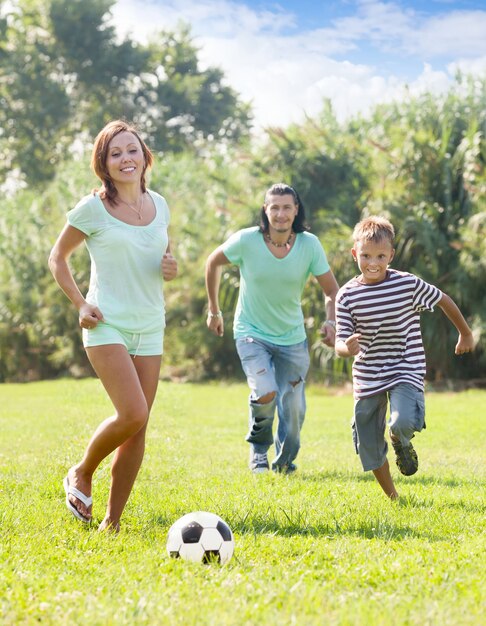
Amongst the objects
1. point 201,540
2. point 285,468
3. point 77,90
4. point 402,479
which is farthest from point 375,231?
point 77,90

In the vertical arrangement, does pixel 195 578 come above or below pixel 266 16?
below

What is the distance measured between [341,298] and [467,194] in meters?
11.6

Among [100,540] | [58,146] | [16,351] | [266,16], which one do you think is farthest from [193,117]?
[100,540]

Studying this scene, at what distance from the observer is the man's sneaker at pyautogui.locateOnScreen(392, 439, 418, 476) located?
6020 mm

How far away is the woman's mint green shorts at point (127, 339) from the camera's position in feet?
17.2

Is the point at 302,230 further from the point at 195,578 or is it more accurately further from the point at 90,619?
the point at 90,619

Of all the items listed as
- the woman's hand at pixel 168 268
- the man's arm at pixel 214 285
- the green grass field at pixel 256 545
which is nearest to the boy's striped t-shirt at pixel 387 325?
the green grass field at pixel 256 545

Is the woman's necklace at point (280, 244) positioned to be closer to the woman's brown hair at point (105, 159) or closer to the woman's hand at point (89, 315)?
the woman's brown hair at point (105, 159)

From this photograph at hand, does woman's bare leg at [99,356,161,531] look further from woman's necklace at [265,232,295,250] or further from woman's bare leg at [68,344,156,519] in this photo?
woman's necklace at [265,232,295,250]

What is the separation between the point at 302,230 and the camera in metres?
7.85

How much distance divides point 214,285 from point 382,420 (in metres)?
2.35

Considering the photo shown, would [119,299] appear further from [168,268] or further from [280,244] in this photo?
[280,244]

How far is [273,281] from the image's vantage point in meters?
7.64

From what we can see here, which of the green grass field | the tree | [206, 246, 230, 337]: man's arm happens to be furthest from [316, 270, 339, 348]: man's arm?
the tree
